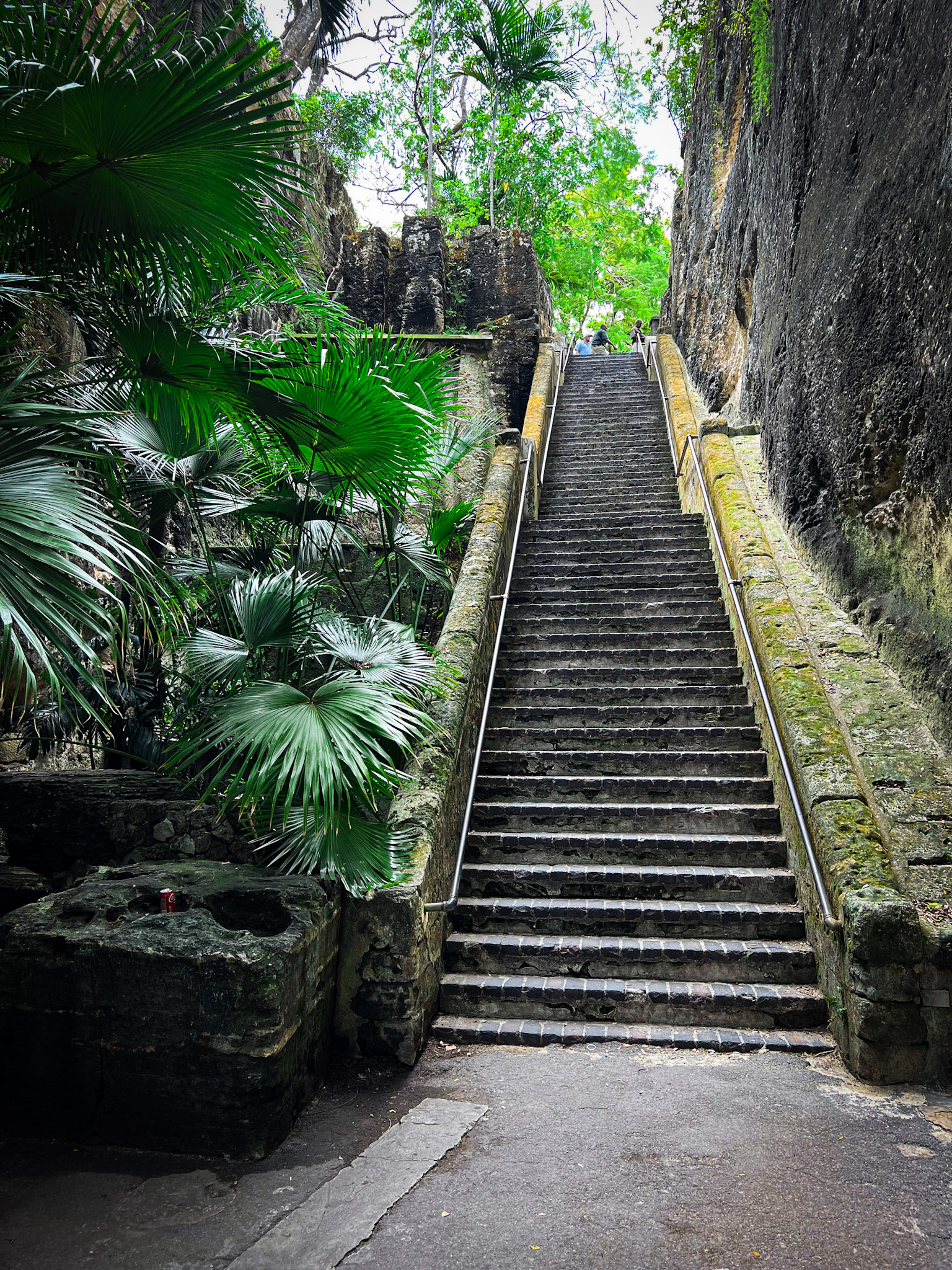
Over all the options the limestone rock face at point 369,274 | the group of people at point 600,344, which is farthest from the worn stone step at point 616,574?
the group of people at point 600,344

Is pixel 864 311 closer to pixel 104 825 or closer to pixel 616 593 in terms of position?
pixel 616 593

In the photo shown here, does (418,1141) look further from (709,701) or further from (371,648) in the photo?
(709,701)

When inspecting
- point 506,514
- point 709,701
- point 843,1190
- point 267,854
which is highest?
point 506,514

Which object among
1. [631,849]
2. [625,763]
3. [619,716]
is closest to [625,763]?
[625,763]

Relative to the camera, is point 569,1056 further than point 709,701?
No

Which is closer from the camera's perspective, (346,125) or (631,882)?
(631,882)

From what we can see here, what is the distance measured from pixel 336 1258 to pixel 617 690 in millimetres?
4507

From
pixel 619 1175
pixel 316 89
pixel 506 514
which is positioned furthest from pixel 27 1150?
pixel 316 89

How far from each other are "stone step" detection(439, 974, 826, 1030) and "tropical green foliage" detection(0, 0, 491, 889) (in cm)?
94

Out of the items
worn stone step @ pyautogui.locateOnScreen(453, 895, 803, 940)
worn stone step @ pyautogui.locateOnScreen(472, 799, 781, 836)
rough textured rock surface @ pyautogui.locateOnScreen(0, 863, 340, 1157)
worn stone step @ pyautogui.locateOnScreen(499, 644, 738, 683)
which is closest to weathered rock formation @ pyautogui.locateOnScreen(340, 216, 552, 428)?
worn stone step @ pyautogui.locateOnScreen(499, 644, 738, 683)

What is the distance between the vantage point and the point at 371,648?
443 cm

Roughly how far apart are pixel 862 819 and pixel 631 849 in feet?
4.63

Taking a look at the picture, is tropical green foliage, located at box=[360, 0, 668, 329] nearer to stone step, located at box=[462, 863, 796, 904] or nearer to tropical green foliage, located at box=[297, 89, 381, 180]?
tropical green foliage, located at box=[297, 89, 381, 180]

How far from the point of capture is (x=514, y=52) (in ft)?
50.9
